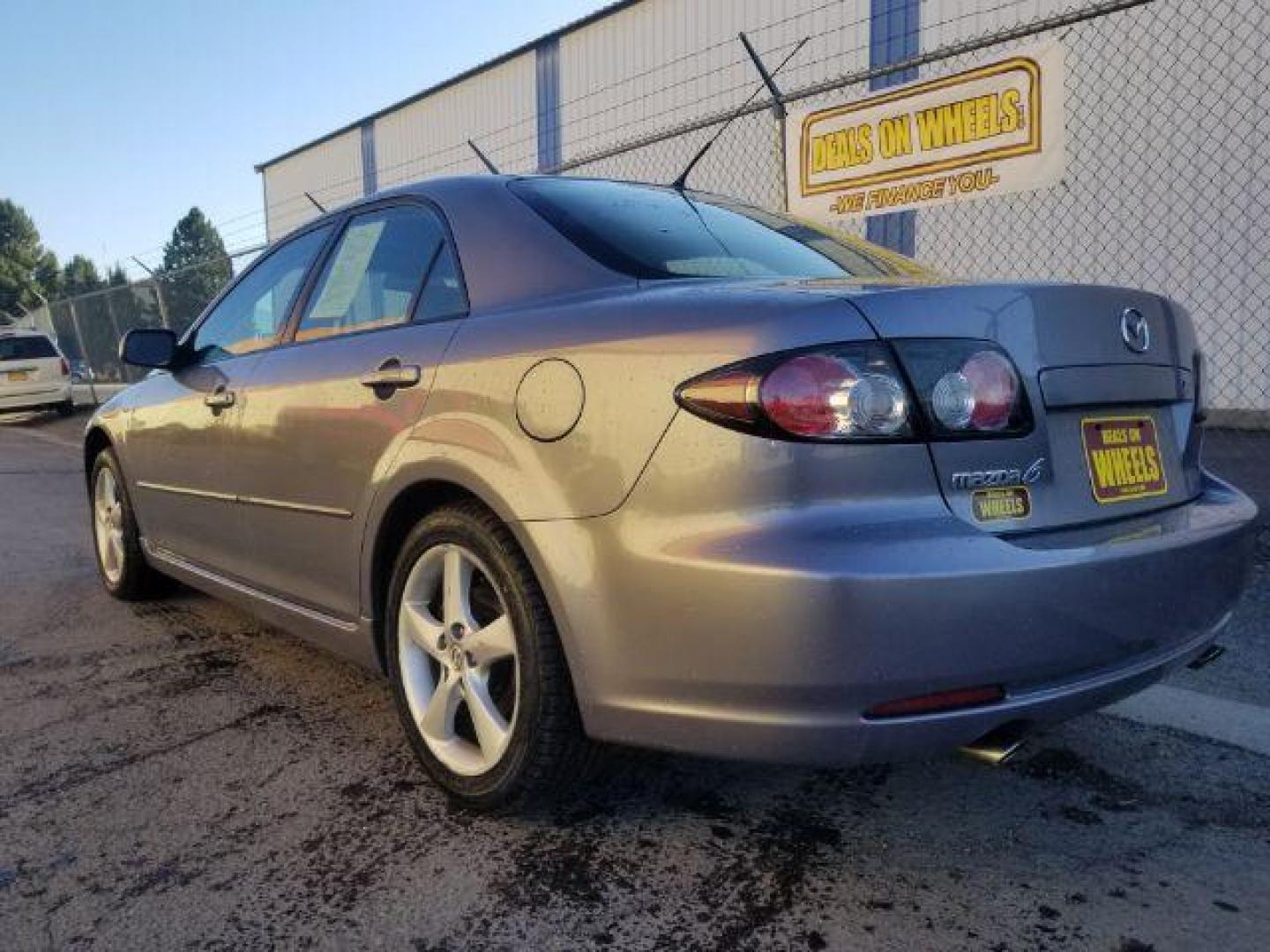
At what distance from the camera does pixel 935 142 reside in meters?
5.65

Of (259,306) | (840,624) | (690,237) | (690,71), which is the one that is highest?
(690,71)

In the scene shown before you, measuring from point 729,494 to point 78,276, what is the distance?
91441 millimetres

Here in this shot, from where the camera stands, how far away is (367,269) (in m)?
3.06

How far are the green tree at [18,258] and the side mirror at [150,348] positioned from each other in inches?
2907

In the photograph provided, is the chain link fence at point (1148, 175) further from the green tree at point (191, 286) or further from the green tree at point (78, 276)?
the green tree at point (78, 276)

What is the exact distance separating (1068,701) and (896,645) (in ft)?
1.43

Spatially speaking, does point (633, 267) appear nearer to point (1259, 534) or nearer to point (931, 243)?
point (1259, 534)

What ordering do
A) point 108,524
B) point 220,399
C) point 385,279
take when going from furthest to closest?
point 108,524
point 220,399
point 385,279

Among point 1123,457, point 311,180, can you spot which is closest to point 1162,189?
point 1123,457

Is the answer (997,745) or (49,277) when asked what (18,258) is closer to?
(49,277)

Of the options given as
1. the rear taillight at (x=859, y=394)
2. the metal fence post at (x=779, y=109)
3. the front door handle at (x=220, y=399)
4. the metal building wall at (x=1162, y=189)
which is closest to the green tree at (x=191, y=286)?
the metal fence post at (x=779, y=109)

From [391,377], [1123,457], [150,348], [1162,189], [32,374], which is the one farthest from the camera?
[32,374]

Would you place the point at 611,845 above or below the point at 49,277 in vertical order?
below

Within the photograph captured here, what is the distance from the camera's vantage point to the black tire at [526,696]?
2.14 meters
